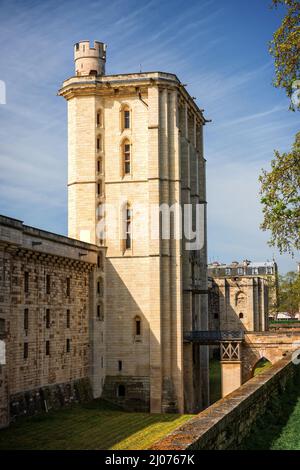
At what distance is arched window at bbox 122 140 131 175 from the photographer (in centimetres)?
4255

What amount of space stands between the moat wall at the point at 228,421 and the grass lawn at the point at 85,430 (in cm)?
779

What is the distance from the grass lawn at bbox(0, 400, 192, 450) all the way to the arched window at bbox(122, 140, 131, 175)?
47.8 ft

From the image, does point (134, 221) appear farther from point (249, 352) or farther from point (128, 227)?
point (249, 352)

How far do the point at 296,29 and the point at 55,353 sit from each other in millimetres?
21240

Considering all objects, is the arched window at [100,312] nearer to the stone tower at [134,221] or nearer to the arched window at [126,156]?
the stone tower at [134,221]

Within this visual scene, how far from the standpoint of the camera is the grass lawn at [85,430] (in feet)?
83.8

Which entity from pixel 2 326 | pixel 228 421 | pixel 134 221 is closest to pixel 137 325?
pixel 134 221

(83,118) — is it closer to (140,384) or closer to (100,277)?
(100,277)

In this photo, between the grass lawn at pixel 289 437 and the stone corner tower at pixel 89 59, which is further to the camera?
the stone corner tower at pixel 89 59

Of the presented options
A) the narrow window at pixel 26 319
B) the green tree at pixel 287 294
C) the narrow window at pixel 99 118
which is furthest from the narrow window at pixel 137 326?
the green tree at pixel 287 294

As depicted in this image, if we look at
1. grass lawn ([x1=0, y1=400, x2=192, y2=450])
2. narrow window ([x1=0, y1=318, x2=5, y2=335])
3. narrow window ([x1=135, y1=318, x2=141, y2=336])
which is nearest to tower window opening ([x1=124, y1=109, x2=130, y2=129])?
narrow window ([x1=135, y1=318, x2=141, y2=336])

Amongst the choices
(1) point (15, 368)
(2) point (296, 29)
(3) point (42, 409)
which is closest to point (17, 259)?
(1) point (15, 368)

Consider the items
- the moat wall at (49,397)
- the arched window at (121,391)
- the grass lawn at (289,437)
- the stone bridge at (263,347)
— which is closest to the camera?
the grass lawn at (289,437)

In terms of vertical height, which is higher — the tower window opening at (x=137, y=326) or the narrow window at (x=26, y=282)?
the narrow window at (x=26, y=282)
